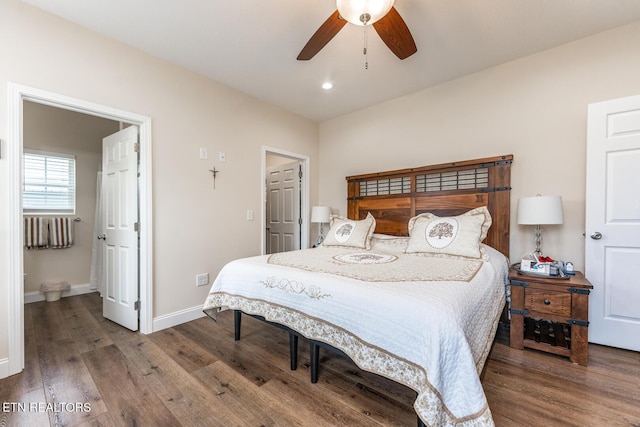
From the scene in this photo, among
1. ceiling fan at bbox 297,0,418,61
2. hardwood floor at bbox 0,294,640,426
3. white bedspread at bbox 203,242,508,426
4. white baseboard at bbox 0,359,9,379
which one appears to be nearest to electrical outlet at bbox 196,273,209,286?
hardwood floor at bbox 0,294,640,426

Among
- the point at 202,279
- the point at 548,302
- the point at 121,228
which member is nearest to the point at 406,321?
the point at 548,302

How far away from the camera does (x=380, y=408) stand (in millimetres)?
1555

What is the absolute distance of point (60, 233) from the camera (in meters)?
3.67

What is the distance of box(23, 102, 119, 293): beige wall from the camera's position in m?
3.56

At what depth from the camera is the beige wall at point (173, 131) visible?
1975mm

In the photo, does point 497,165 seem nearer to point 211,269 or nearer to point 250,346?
point 250,346

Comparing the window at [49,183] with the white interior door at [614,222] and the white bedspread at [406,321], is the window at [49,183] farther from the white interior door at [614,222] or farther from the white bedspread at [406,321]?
the white interior door at [614,222]

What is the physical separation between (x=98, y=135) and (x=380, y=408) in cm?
513

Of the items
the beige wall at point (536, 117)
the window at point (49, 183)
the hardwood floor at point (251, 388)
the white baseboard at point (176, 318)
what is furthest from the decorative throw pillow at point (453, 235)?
the window at point (49, 183)

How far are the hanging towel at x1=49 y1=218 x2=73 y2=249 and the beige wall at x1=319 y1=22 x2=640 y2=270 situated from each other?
4.71 metres

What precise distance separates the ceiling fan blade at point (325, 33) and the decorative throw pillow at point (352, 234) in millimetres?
1810

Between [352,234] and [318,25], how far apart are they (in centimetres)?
203

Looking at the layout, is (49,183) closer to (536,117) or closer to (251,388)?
(251,388)

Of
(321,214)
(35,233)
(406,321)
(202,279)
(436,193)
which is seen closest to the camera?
(406,321)
